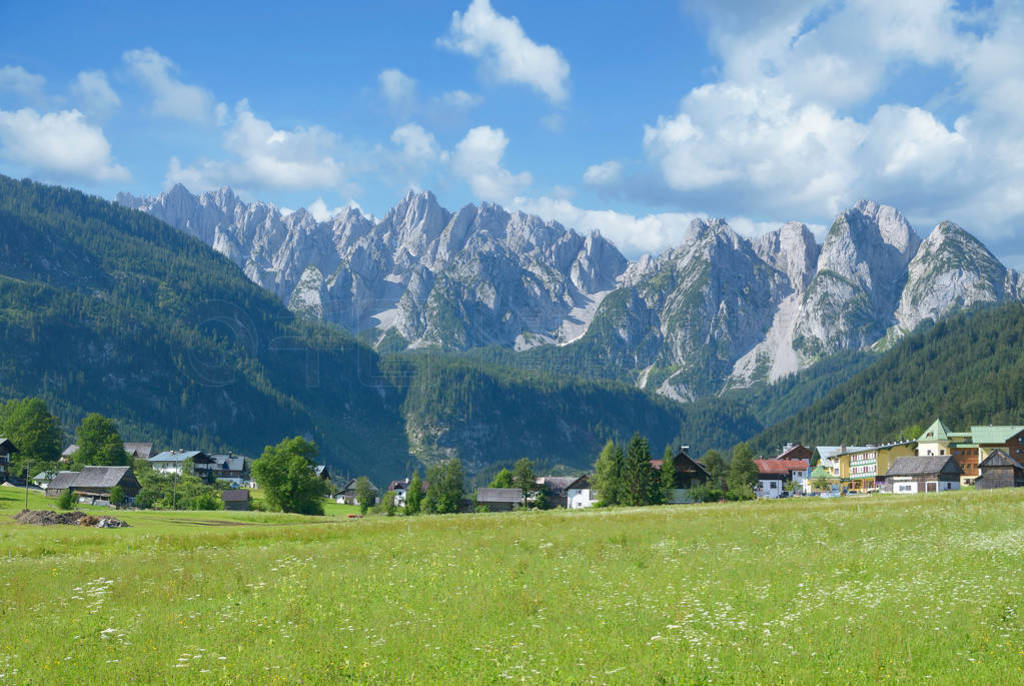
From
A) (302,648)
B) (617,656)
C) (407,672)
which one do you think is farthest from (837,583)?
(302,648)

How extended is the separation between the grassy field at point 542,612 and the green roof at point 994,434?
142 m

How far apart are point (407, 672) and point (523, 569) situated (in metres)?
12.3

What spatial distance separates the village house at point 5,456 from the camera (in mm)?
148375

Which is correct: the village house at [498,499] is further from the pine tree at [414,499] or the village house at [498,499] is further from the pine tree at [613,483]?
the pine tree at [613,483]

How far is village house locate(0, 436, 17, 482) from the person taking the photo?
148 m

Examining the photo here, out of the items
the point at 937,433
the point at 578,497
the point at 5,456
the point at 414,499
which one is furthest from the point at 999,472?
the point at 5,456

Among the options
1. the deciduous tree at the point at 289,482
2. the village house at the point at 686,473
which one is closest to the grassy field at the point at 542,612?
the deciduous tree at the point at 289,482

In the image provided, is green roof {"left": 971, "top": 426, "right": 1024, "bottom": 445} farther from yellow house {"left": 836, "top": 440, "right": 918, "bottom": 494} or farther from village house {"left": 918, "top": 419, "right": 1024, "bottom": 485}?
yellow house {"left": 836, "top": 440, "right": 918, "bottom": 494}

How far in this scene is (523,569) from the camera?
29531mm

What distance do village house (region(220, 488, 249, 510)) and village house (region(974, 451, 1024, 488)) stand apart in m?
129

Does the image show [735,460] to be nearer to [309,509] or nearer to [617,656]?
[309,509]

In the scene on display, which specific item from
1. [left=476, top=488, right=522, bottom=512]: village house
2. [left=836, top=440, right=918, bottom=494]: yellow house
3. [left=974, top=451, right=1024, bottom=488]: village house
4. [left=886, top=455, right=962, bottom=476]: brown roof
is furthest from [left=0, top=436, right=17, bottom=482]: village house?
[left=974, top=451, right=1024, bottom=488]: village house

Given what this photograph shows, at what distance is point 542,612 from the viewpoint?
22406 millimetres

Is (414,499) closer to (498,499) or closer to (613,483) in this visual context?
(498,499)
